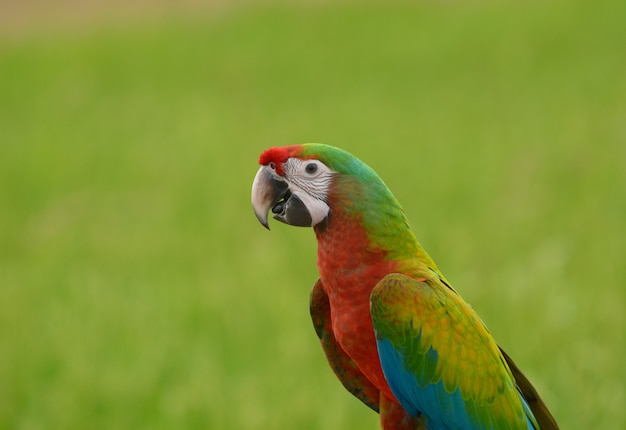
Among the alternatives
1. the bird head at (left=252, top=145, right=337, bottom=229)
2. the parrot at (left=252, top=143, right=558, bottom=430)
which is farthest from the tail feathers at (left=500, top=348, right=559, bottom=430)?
the bird head at (left=252, top=145, right=337, bottom=229)

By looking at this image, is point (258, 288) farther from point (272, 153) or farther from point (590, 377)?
point (272, 153)

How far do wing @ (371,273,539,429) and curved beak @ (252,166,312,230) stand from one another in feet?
0.89

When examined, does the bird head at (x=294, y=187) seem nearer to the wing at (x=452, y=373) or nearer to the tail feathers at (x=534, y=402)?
the wing at (x=452, y=373)

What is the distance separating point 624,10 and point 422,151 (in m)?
5.15

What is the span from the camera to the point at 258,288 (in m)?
4.71

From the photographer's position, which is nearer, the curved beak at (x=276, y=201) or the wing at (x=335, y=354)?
the curved beak at (x=276, y=201)

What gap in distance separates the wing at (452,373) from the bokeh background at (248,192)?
2.05m

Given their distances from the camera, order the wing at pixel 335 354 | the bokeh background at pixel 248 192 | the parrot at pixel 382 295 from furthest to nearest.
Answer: the bokeh background at pixel 248 192, the wing at pixel 335 354, the parrot at pixel 382 295

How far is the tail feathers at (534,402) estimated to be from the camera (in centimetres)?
161

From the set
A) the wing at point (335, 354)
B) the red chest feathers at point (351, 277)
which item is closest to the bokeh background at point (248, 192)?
the wing at point (335, 354)

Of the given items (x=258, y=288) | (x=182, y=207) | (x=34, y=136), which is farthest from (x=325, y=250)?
(x=34, y=136)

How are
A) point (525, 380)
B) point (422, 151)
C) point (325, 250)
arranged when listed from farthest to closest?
point (422, 151), point (525, 380), point (325, 250)

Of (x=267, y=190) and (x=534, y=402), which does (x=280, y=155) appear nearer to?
(x=267, y=190)

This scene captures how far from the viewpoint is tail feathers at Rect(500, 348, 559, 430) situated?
5.28 feet
